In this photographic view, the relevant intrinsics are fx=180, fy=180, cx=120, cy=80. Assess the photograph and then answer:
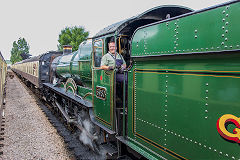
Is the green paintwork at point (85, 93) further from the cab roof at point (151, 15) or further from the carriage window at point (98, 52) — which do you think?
the cab roof at point (151, 15)

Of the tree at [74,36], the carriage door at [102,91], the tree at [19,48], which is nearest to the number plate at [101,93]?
the carriage door at [102,91]

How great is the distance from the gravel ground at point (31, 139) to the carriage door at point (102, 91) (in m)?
1.83

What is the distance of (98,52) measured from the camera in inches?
165

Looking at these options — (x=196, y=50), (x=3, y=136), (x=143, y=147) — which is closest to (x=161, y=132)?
(x=143, y=147)

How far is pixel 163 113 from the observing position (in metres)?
2.32

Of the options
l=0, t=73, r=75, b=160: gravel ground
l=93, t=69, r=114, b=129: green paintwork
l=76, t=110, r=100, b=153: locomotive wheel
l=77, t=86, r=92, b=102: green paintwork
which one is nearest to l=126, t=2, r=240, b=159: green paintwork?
l=93, t=69, r=114, b=129: green paintwork

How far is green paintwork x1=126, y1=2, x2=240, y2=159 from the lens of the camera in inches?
64.0

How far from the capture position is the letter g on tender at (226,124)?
1.55m

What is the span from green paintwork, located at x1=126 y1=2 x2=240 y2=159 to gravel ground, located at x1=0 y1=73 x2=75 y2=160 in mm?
3391

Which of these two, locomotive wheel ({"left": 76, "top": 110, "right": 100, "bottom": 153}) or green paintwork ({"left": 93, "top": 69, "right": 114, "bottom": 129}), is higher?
green paintwork ({"left": 93, "top": 69, "right": 114, "bottom": 129})

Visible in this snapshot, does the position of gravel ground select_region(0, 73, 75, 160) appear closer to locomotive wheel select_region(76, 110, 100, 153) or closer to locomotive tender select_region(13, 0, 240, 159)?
locomotive wheel select_region(76, 110, 100, 153)

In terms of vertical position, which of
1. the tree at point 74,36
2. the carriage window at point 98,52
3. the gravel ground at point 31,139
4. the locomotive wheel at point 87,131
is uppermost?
the tree at point 74,36

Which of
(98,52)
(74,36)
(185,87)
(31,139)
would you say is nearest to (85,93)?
(98,52)

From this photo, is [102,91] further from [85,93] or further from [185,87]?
[185,87]
